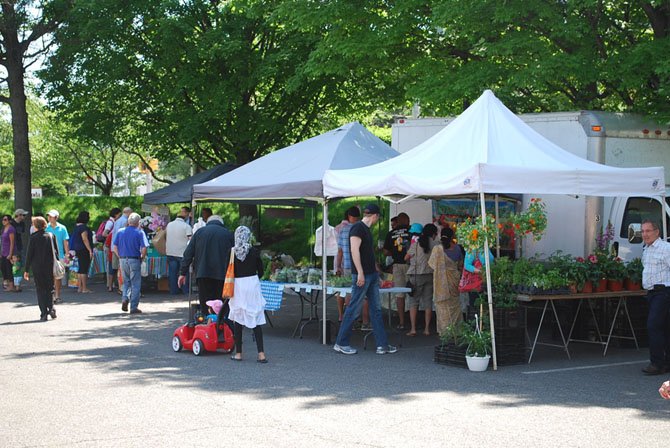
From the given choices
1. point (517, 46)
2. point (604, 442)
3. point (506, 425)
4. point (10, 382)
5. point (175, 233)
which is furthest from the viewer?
point (175, 233)

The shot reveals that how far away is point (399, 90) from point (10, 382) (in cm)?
1492

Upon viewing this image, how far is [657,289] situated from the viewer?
1162 cm

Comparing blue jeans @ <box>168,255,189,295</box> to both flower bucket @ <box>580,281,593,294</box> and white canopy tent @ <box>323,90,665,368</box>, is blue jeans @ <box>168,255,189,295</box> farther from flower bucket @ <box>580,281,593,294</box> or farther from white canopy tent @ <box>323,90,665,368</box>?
flower bucket @ <box>580,281,593,294</box>

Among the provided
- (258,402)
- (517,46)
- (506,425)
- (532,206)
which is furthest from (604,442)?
(517,46)

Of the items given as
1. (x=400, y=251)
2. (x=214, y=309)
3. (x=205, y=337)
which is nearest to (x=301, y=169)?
(x=400, y=251)

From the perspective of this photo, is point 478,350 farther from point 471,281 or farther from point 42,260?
point 42,260

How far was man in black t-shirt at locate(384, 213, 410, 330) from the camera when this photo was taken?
1577 centimetres

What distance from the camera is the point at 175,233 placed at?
21.7 metres

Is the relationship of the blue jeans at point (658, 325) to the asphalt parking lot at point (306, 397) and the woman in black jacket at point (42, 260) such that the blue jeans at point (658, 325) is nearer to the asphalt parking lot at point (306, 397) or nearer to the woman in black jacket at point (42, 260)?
the asphalt parking lot at point (306, 397)

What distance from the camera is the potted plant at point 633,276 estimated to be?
13391mm

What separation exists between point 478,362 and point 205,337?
3.47m

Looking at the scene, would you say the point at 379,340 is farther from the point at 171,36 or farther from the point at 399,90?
the point at 171,36

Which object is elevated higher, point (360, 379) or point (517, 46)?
point (517, 46)

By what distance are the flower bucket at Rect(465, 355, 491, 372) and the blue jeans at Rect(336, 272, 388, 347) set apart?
5.37 ft
